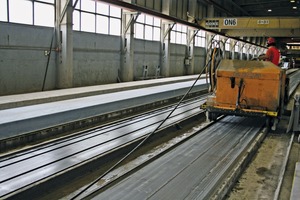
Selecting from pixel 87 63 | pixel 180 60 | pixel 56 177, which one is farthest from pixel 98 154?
pixel 180 60

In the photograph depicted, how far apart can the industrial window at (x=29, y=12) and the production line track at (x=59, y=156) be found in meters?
5.56

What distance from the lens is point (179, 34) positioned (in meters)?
21.3

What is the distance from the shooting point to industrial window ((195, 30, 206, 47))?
949 inches

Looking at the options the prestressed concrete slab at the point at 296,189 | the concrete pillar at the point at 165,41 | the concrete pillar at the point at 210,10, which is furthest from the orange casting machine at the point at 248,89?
the concrete pillar at the point at 210,10

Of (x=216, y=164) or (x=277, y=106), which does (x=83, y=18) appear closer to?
(x=277, y=106)

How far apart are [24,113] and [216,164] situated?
12.9ft

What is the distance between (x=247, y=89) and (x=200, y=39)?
1877 centimetres

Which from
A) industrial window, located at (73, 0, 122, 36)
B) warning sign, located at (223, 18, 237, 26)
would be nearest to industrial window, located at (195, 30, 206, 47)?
warning sign, located at (223, 18, 237, 26)

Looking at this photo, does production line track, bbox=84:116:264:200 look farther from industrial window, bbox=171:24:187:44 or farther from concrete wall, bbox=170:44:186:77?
industrial window, bbox=171:24:187:44

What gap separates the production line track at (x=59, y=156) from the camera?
147 inches

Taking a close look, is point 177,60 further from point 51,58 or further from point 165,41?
point 51,58

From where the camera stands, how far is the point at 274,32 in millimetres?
17422

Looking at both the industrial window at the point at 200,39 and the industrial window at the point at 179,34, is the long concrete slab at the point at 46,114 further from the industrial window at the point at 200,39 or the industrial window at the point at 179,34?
the industrial window at the point at 200,39

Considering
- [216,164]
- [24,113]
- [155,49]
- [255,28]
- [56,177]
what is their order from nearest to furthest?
1. [56,177]
2. [216,164]
3. [24,113]
4. [255,28]
5. [155,49]
